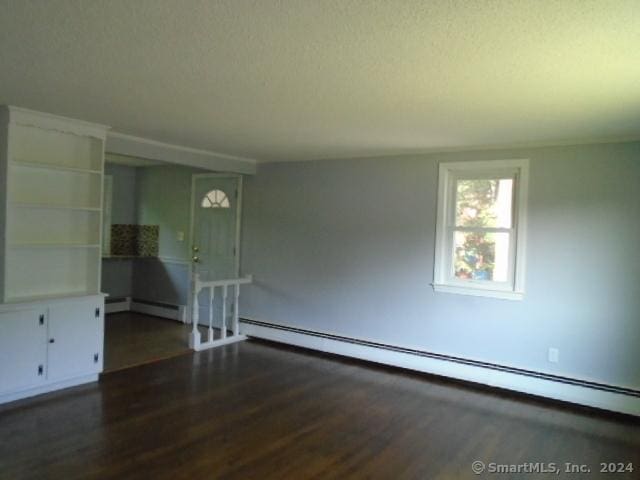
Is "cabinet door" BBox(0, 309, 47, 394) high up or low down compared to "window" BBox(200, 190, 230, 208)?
down

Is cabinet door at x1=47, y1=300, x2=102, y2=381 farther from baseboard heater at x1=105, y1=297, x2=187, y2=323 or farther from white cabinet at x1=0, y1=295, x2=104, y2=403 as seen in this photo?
baseboard heater at x1=105, y1=297, x2=187, y2=323

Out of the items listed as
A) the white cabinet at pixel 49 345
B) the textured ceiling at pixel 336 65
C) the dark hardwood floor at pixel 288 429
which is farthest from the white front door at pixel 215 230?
the textured ceiling at pixel 336 65

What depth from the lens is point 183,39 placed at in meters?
2.13

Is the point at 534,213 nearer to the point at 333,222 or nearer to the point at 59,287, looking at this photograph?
the point at 333,222

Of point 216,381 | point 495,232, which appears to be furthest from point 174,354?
point 495,232

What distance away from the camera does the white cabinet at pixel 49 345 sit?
3.74 m

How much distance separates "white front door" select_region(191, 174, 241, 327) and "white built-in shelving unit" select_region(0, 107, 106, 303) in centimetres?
223

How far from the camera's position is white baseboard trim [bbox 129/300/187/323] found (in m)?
6.98

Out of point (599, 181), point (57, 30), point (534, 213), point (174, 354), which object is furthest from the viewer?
point (174, 354)

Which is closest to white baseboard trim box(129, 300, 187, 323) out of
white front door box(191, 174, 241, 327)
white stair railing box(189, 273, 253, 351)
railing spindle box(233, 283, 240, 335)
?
white front door box(191, 174, 241, 327)

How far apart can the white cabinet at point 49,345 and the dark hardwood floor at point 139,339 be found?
1.54ft

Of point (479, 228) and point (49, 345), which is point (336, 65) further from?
point (49, 345)

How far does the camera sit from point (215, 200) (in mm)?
6715

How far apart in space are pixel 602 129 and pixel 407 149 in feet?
5.63
